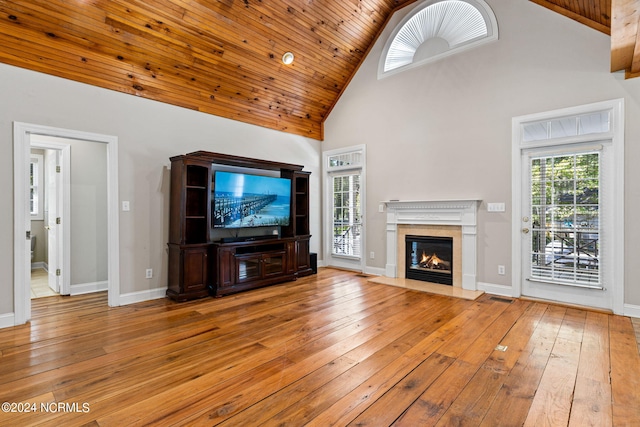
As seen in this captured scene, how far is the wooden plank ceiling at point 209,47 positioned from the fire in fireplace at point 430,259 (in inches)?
116

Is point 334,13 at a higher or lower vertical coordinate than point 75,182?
higher

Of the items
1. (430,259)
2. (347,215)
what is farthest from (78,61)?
(430,259)

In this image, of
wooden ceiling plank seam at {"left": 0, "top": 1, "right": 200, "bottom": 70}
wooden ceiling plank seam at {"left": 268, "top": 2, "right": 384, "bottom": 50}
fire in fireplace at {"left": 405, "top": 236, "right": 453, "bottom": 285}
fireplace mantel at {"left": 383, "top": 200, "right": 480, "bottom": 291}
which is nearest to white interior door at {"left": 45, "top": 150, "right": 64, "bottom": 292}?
wooden ceiling plank seam at {"left": 0, "top": 1, "right": 200, "bottom": 70}

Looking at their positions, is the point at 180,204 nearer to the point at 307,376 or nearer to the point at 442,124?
the point at 307,376

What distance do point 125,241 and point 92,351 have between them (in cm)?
163

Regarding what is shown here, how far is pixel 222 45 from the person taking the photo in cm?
412

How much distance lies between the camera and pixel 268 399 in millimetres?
1934

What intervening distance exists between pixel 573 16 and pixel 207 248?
5.16 metres

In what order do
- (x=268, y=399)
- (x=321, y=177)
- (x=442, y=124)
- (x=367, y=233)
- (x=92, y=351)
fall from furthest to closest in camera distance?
(x=321, y=177)
(x=367, y=233)
(x=442, y=124)
(x=92, y=351)
(x=268, y=399)

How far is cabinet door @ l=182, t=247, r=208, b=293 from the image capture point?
13.1ft

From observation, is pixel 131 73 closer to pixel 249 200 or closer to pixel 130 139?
pixel 130 139

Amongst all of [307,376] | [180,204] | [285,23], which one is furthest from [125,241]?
[285,23]

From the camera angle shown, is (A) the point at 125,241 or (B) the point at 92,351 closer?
(B) the point at 92,351

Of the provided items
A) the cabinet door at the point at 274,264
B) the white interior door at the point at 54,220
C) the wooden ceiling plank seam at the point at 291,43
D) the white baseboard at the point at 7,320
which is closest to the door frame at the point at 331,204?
the cabinet door at the point at 274,264
